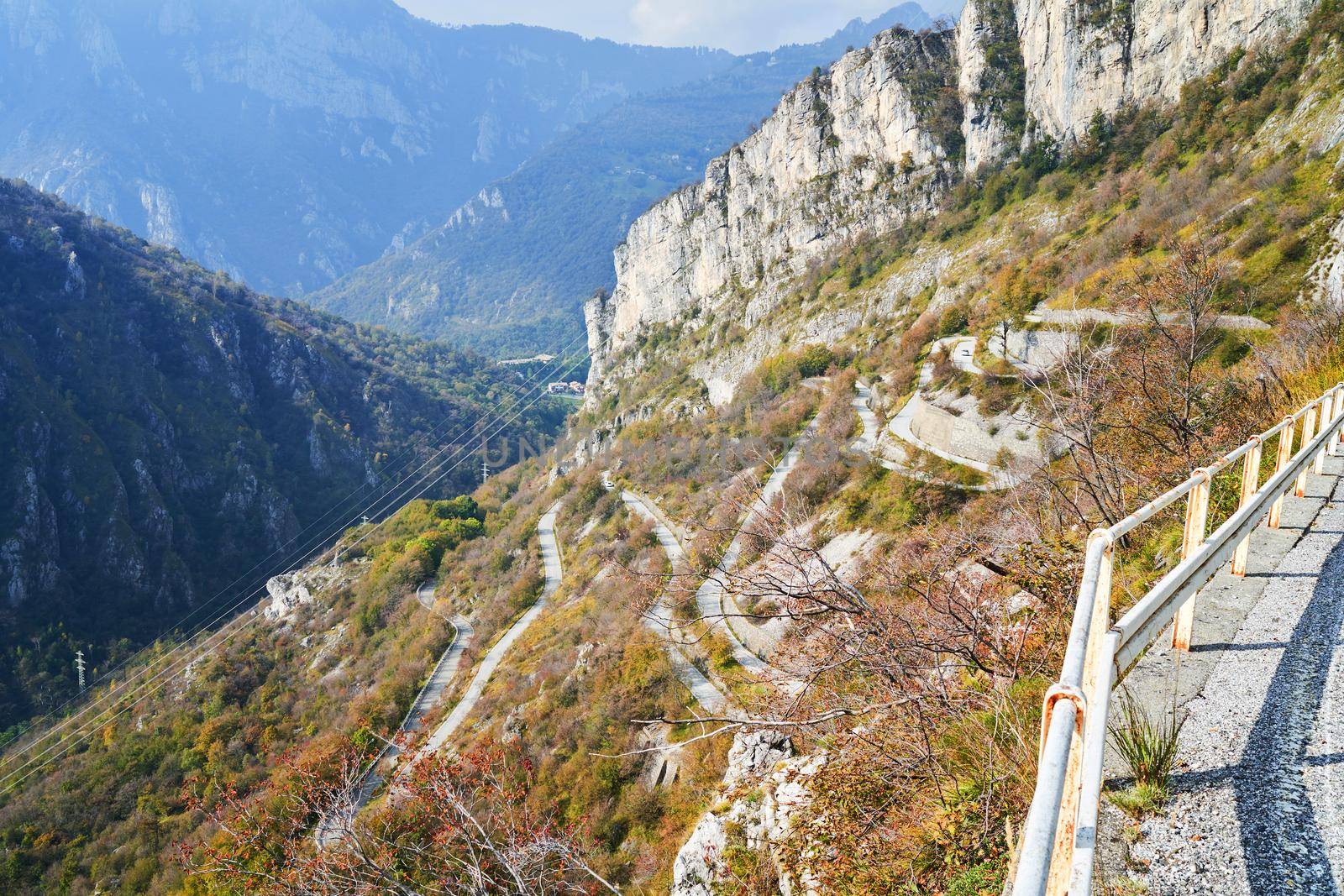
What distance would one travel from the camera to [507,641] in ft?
115

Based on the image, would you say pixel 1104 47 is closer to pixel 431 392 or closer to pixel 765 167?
pixel 765 167

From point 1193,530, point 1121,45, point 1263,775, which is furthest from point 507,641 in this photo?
point 1121,45

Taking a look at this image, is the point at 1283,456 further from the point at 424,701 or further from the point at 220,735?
the point at 220,735

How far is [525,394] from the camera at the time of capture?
150m

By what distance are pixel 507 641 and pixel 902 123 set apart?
57986 millimetres

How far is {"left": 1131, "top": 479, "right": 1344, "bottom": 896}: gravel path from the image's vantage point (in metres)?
2.24

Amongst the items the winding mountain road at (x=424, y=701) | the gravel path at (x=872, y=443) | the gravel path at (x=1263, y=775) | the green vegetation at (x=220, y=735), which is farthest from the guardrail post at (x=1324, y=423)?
the green vegetation at (x=220, y=735)

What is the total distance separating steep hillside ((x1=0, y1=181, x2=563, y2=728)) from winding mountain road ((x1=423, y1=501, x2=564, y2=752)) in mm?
49312

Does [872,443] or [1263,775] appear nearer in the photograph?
[1263,775]

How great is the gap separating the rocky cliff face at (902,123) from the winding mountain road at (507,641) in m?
22.6

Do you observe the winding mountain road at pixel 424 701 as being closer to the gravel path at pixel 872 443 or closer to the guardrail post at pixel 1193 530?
the gravel path at pixel 872 443

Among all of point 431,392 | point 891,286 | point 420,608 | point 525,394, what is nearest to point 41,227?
point 431,392

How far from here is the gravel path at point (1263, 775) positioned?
2.24 metres

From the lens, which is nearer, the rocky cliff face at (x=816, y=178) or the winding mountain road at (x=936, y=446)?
the winding mountain road at (x=936, y=446)
